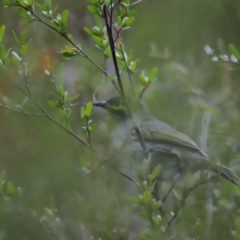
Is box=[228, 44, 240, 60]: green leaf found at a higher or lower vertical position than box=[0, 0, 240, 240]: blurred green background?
higher

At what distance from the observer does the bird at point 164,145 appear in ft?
11.3

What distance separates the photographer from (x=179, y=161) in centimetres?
376

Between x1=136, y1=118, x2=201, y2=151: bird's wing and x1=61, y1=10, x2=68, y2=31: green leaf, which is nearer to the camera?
x1=61, y1=10, x2=68, y2=31: green leaf

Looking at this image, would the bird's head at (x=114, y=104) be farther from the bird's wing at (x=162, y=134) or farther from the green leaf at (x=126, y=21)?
the green leaf at (x=126, y=21)

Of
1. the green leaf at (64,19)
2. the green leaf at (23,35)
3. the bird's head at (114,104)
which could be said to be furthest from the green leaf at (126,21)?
the bird's head at (114,104)

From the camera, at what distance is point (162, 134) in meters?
4.02

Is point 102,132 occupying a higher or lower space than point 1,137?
higher

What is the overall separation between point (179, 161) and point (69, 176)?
998mm

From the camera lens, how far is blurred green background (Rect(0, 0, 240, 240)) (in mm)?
2289

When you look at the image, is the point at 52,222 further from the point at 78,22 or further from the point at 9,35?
the point at 78,22

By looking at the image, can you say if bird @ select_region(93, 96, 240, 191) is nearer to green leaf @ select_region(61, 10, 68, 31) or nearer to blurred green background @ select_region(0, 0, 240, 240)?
blurred green background @ select_region(0, 0, 240, 240)

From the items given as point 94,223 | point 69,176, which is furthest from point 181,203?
point 69,176

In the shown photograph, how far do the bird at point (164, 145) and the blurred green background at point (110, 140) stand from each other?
3.7 inches

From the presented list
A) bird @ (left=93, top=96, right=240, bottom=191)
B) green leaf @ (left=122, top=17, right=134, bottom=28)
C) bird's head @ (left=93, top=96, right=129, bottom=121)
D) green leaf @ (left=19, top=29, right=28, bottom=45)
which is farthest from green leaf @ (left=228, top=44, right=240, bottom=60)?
bird's head @ (left=93, top=96, right=129, bottom=121)
